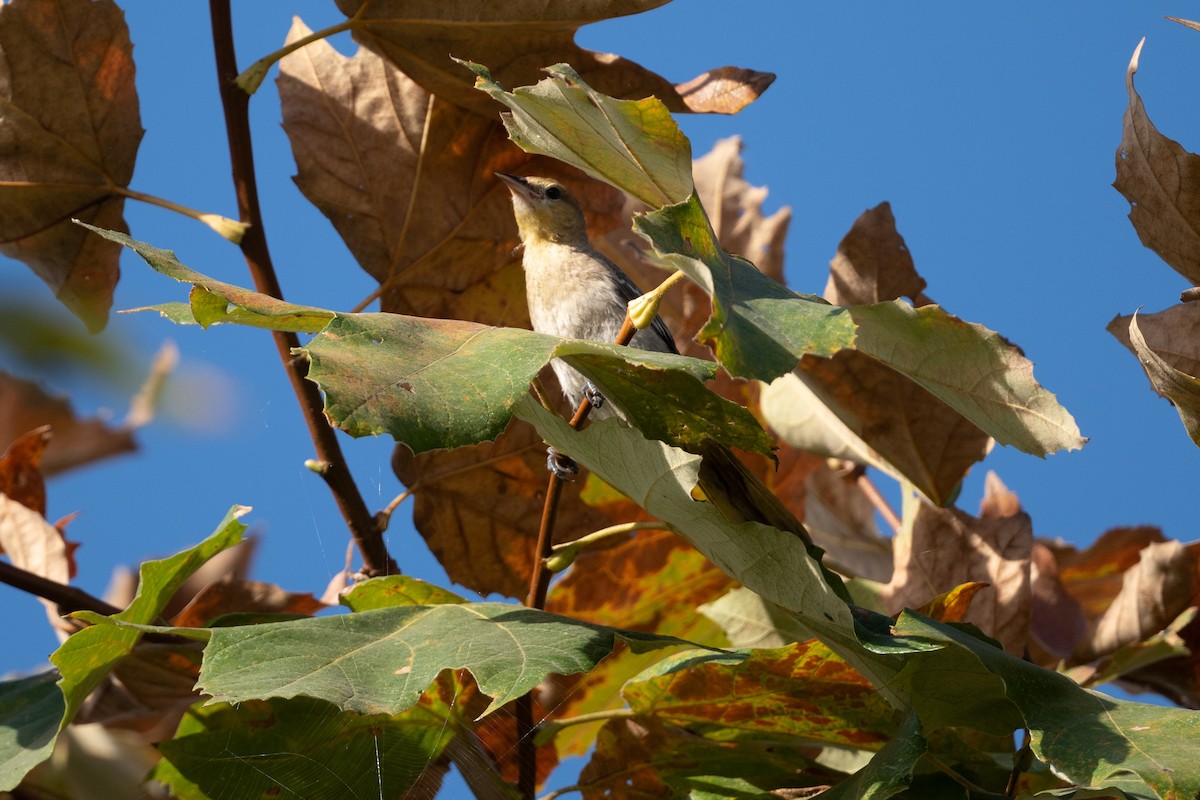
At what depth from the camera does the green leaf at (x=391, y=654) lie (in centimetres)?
98

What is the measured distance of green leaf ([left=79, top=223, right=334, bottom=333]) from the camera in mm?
948

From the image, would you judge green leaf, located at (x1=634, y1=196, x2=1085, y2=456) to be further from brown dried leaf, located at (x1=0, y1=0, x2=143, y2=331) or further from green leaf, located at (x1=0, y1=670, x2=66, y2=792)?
brown dried leaf, located at (x1=0, y1=0, x2=143, y2=331)

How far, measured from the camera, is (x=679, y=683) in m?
1.33

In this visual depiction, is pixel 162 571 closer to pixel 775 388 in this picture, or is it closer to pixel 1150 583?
pixel 775 388

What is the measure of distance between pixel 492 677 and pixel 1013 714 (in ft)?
1.67

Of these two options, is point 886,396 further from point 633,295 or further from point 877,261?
point 633,295

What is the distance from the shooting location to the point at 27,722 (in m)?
1.30

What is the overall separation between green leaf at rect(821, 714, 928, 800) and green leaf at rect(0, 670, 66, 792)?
2.50 feet

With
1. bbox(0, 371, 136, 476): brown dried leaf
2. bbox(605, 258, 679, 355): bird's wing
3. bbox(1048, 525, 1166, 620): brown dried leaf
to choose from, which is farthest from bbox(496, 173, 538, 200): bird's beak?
bbox(1048, 525, 1166, 620): brown dried leaf

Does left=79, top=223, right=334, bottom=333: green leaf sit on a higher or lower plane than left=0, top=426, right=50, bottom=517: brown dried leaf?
lower

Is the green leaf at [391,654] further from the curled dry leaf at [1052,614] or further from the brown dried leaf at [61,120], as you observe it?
the curled dry leaf at [1052,614]

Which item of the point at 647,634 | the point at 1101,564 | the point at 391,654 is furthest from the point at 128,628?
the point at 1101,564

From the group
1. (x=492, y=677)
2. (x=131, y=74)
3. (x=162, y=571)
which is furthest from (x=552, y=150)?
(x=131, y=74)

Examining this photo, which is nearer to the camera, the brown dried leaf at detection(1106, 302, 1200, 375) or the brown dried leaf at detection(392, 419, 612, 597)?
the brown dried leaf at detection(1106, 302, 1200, 375)
